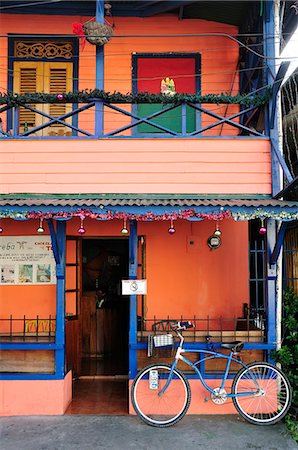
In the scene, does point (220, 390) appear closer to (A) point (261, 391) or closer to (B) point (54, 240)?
(A) point (261, 391)

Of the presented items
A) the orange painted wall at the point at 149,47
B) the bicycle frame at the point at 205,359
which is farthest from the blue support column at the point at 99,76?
the bicycle frame at the point at 205,359

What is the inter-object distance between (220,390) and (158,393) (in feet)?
2.82

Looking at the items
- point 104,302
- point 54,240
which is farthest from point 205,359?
point 104,302

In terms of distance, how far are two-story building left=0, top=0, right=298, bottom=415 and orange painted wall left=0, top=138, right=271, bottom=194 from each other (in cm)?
2

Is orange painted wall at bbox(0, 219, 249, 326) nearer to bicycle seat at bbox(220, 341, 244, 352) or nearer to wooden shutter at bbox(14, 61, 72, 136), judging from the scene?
bicycle seat at bbox(220, 341, 244, 352)

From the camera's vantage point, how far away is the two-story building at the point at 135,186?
6418mm

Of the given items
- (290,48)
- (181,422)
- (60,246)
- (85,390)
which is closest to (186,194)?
(60,246)

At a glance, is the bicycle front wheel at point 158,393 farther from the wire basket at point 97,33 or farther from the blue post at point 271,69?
the wire basket at point 97,33

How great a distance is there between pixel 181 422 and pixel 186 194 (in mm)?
3271

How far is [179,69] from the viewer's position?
848cm

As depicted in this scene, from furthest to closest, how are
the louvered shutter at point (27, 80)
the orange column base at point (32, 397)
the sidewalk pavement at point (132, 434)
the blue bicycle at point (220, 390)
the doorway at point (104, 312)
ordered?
the doorway at point (104, 312), the louvered shutter at point (27, 80), the orange column base at point (32, 397), the blue bicycle at point (220, 390), the sidewalk pavement at point (132, 434)

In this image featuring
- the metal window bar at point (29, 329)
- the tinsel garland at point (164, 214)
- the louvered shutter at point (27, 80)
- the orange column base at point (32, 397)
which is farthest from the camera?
the louvered shutter at point (27, 80)

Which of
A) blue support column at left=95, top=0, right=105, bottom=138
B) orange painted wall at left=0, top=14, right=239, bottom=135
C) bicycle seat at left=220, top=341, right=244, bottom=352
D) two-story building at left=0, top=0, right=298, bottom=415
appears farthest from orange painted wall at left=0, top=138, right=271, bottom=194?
bicycle seat at left=220, top=341, right=244, bottom=352

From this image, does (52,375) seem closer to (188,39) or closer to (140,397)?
(140,397)
